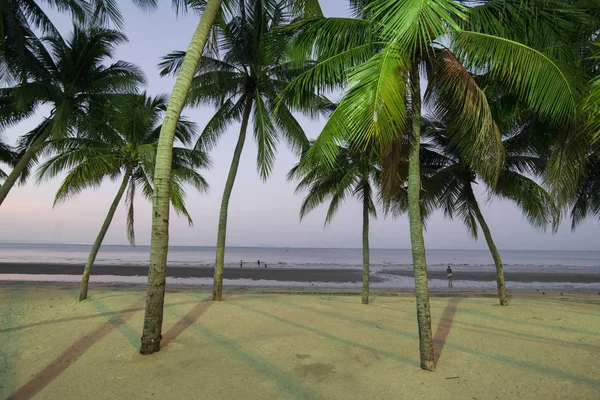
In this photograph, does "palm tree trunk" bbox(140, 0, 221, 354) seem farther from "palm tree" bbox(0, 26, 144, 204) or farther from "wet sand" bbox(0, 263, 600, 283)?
"wet sand" bbox(0, 263, 600, 283)

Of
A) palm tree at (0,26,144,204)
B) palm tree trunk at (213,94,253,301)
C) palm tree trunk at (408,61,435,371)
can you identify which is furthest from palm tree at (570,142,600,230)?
palm tree at (0,26,144,204)

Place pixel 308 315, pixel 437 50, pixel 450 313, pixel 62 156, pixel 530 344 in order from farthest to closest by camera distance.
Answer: pixel 62 156 < pixel 450 313 < pixel 308 315 < pixel 530 344 < pixel 437 50

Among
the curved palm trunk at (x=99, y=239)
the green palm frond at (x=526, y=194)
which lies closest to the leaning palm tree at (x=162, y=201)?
the curved palm trunk at (x=99, y=239)

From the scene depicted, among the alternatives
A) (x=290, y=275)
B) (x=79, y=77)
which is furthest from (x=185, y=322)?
(x=290, y=275)

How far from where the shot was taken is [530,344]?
564 cm

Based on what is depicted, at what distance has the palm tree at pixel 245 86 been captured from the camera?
9.67 m

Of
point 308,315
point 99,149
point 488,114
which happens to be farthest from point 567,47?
point 99,149

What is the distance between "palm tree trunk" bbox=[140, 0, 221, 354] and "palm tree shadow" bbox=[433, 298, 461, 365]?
4193 millimetres

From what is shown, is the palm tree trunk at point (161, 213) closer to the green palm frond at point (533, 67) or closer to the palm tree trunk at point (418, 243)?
the palm tree trunk at point (418, 243)

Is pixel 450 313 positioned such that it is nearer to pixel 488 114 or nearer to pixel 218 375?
pixel 488 114

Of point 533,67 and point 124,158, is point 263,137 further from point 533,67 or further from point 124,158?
point 533,67

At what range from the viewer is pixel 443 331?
6.37 meters

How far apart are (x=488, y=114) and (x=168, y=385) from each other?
5.62 m

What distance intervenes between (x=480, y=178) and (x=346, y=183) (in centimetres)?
386
